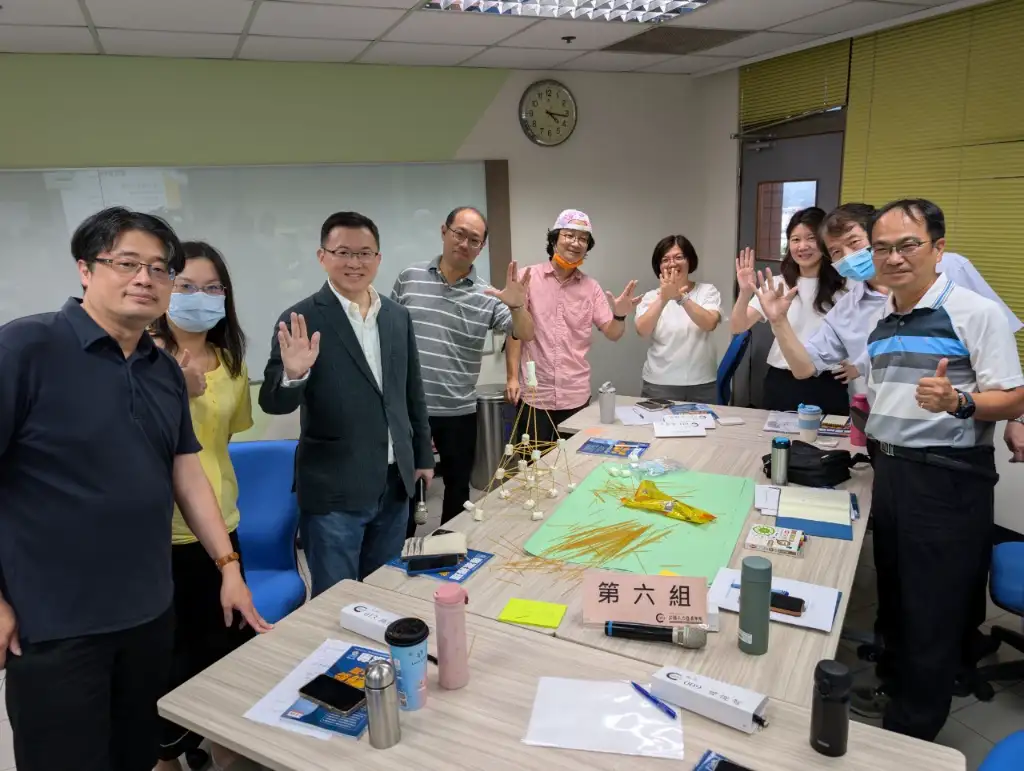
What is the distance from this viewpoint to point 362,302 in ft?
7.55

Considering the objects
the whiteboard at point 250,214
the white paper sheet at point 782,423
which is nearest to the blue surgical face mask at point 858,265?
the white paper sheet at point 782,423

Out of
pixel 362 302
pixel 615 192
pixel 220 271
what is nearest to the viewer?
pixel 220 271

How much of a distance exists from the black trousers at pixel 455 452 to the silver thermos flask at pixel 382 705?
1.92m

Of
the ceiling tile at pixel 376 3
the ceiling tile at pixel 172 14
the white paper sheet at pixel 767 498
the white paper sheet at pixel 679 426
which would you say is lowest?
the white paper sheet at pixel 767 498

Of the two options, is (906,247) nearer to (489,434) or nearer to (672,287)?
(672,287)

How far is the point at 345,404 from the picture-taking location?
2184 millimetres

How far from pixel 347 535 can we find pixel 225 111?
10.1 ft

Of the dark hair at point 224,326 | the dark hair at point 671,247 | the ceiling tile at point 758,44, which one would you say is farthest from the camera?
the ceiling tile at point 758,44

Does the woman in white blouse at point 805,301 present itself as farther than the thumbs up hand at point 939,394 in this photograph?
Yes

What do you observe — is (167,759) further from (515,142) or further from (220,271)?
(515,142)

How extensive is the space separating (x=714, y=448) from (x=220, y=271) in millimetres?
2029

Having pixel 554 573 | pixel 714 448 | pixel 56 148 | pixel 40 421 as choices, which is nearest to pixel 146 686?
pixel 40 421

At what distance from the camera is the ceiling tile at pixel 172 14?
9.69ft

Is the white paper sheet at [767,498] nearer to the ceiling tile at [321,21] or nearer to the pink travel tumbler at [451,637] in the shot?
the pink travel tumbler at [451,637]
